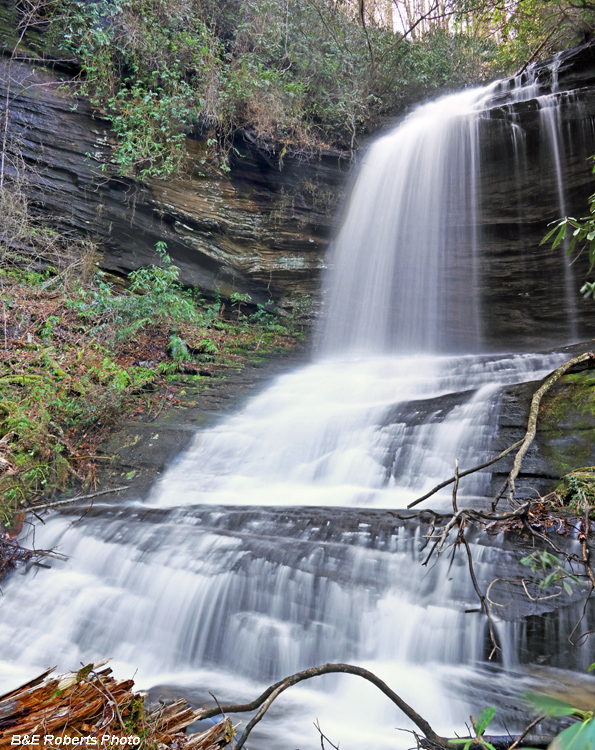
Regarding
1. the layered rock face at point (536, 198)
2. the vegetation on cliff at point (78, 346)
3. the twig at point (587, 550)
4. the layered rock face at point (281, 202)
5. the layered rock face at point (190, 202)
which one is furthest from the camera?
the layered rock face at point (190, 202)

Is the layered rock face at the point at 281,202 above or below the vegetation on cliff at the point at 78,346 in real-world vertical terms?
above

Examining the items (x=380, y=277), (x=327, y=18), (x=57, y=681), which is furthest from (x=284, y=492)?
(x=327, y=18)

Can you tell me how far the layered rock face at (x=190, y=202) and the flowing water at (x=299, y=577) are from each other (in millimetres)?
4543

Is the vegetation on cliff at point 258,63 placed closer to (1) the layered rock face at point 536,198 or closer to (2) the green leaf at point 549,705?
(1) the layered rock face at point 536,198

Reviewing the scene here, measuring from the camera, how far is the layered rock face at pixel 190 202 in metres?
9.03

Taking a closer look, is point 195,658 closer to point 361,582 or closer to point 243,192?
point 361,582

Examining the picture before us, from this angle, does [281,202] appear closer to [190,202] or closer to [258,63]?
[190,202]

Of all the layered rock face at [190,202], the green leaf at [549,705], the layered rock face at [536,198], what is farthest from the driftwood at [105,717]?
the layered rock face at [190,202]

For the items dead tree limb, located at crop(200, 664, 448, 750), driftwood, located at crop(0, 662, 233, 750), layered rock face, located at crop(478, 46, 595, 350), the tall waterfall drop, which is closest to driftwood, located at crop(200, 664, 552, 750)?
dead tree limb, located at crop(200, 664, 448, 750)

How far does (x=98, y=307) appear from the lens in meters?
8.69

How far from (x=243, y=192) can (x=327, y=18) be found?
562 cm

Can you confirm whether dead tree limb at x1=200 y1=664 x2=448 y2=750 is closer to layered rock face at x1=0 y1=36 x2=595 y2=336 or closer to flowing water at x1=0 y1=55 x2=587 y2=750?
flowing water at x1=0 y1=55 x2=587 y2=750

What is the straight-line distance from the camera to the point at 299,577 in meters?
→ 3.38

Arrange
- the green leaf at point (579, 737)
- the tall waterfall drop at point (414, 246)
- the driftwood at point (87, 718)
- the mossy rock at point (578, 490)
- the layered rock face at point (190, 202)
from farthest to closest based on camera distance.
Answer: the tall waterfall drop at point (414, 246), the layered rock face at point (190, 202), the mossy rock at point (578, 490), the driftwood at point (87, 718), the green leaf at point (579, 737)
